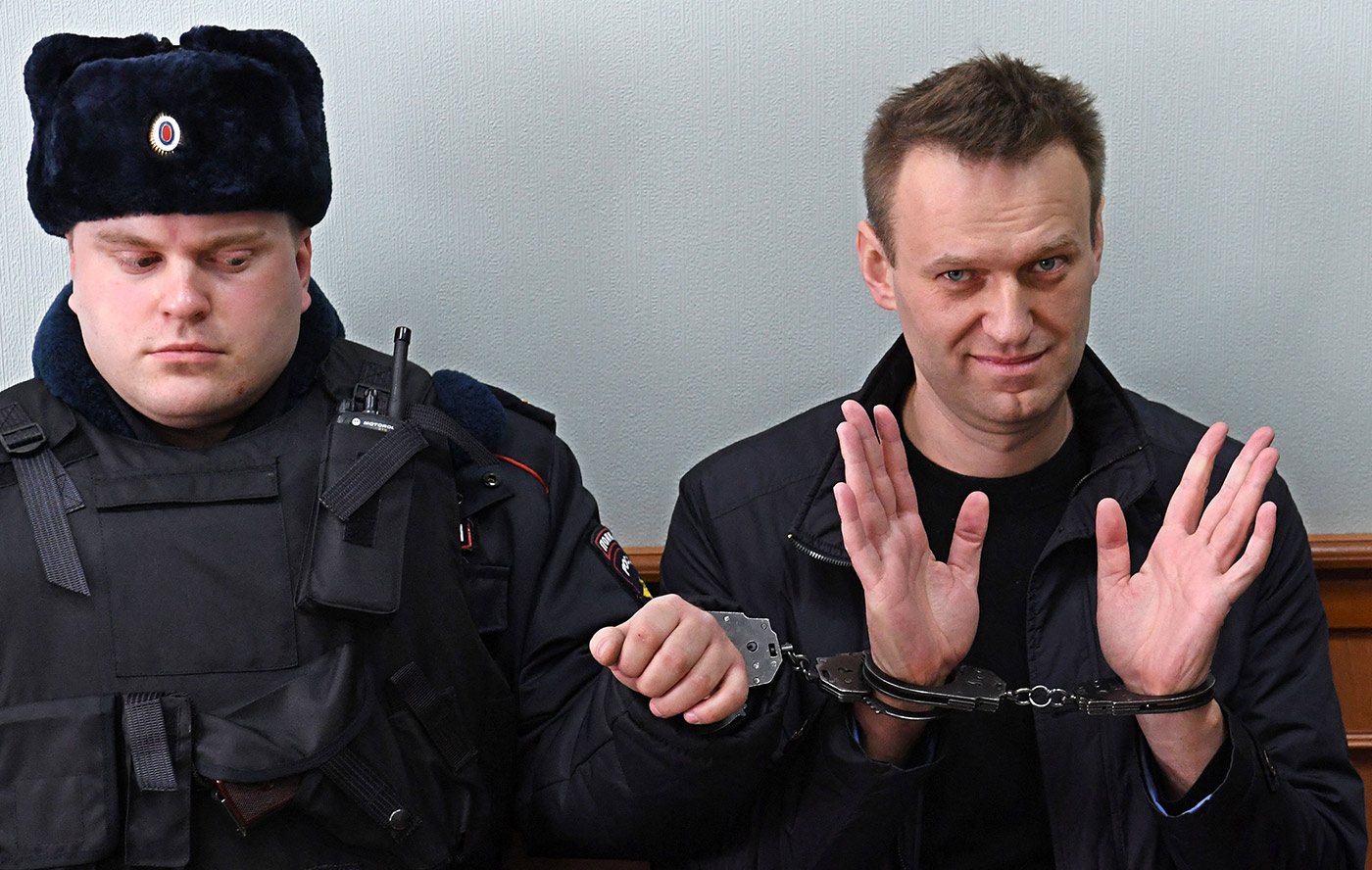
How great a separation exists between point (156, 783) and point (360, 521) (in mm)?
374

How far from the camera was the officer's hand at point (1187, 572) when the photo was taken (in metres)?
1.61

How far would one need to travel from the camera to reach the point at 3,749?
5.29 ft

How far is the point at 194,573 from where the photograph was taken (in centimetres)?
167

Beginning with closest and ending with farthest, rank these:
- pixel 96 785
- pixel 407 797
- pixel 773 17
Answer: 1. pixel 96 785
2. pixel 407 797
3. pixel 773 17

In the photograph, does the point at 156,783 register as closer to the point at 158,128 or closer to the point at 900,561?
the point at 158,128

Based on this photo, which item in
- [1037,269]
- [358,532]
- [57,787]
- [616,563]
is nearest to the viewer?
[57,787]

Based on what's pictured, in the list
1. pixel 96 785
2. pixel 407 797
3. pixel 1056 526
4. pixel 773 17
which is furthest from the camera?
pixel 773 17

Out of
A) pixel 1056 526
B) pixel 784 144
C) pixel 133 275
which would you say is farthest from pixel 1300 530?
pixel 133 275

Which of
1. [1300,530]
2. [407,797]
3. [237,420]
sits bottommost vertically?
[407,797]

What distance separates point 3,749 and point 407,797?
462 mm

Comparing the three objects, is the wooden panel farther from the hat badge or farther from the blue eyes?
the hat badge

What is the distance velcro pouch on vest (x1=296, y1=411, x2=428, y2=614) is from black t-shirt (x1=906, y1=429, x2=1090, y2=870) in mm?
758

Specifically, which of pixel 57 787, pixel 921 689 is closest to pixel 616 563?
pixel 921 689

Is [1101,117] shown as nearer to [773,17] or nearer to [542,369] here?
[773,17]
